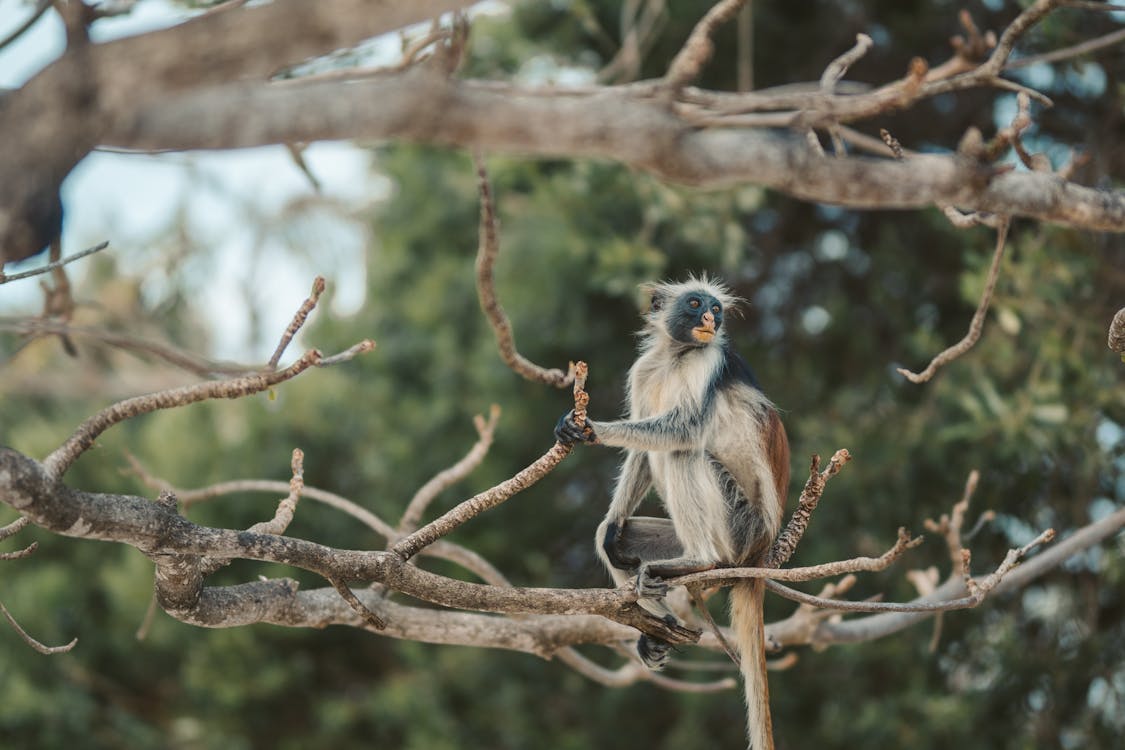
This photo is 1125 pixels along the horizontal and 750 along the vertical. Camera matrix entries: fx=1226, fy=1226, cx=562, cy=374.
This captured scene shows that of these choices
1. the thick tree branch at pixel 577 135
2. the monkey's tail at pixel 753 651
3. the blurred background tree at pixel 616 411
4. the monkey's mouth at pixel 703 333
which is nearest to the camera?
the thick tree branch at pixel 577 135

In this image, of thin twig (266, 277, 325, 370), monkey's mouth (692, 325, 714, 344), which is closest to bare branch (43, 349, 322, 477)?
thin twig (266, 277, 325, 370)

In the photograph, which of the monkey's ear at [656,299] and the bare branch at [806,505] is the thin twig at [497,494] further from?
the monkey's ear at [656,299]

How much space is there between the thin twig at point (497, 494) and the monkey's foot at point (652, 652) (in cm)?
142

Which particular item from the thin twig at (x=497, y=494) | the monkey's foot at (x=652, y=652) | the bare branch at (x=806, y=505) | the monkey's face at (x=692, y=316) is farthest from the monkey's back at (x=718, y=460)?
the thin twig at (x=497, y=494)

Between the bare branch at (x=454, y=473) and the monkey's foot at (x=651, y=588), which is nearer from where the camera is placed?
the monkey's foot at (x=651, y=588)

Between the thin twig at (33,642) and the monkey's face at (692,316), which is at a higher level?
the thin twig at (33,642)

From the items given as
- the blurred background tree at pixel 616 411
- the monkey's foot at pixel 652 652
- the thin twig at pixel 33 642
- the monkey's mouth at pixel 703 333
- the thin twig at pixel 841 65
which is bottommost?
the blurred background tree at pixel 616 411

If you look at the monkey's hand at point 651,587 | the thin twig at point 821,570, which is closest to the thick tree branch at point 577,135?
the thin twig at point 821,570

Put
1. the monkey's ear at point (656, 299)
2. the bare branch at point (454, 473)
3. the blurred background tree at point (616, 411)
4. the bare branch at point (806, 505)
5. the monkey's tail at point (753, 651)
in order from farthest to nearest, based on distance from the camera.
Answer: the blurred background tree at point (616, 411) < the monkey's ear at point (656, 299) < the bare branch at point (454, 473) < the monkey's tail at point (753, 651) < the bare branch at point (806, 505)

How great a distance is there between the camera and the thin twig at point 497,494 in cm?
314

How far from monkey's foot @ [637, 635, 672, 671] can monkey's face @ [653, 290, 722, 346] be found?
123 cm

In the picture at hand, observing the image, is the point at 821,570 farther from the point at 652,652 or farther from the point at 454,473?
the point at 454,473

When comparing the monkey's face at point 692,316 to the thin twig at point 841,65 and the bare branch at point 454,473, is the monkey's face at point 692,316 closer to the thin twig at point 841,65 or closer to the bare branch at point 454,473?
the bare branch at point 454,473

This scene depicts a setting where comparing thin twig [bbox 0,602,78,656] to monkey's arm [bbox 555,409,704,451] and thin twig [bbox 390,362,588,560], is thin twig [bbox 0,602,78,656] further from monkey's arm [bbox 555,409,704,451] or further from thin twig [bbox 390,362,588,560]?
monkey's arm [bbox 555,409,704,451]
